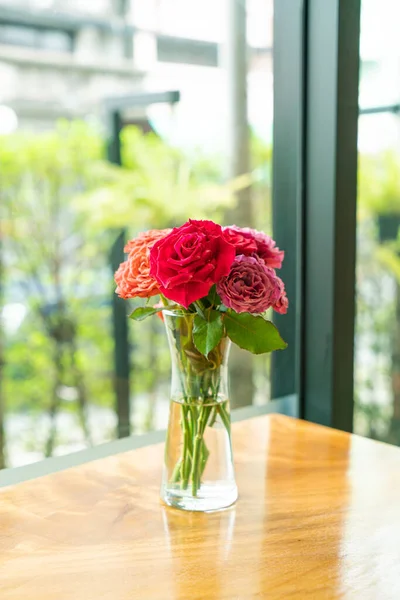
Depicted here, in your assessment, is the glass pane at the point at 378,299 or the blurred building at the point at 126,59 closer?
the blurred building at the point at 126,59

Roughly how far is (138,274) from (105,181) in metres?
1.16

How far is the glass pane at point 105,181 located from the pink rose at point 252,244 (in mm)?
877

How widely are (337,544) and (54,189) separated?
54.5 inches

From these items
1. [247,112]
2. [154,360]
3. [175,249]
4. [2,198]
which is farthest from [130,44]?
[175,249]

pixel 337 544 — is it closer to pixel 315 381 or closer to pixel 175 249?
pixel 175 249

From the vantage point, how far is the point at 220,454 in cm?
104

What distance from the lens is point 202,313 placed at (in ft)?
3.19

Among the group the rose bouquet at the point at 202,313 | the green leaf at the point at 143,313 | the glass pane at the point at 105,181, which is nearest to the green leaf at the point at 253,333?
the rose bouquet at the point at 202,313

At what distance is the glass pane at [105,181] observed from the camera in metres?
1.88

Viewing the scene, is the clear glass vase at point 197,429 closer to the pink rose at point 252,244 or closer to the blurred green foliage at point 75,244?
the pink rose at point 252,244

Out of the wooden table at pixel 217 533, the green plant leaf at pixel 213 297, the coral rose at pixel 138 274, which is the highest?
the coral rose at pixel 138 274

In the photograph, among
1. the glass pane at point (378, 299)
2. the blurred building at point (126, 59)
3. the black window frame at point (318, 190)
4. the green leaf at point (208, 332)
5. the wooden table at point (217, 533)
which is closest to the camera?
the wooden table at point (217, 533)

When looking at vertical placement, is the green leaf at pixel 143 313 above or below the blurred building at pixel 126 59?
below

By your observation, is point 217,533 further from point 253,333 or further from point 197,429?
point 253,333
